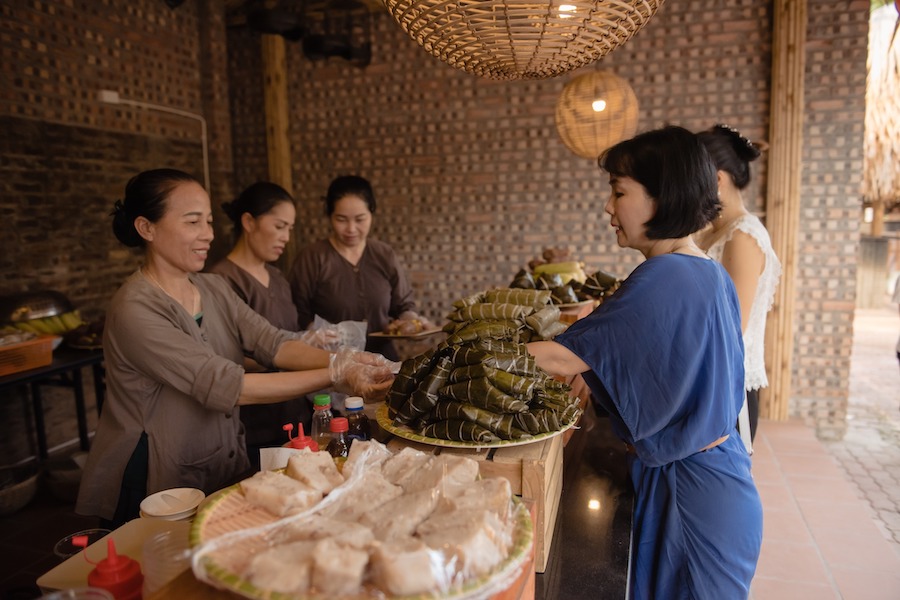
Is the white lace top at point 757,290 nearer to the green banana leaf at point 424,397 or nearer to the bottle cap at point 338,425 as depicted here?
the green banana leaf at point 424,397

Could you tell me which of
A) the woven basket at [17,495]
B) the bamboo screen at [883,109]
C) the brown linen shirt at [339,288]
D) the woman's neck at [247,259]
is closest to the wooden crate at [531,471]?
the woman's neck at [247,259]

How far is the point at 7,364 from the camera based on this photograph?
3.65m

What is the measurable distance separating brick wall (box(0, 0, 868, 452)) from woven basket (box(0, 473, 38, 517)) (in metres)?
1.45

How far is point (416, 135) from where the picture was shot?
6230mm

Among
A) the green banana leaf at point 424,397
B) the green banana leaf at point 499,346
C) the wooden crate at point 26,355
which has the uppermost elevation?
the green banana leaf at point 499,346

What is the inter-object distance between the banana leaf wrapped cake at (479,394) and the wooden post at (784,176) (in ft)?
14.9

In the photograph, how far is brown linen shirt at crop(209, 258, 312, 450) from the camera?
2.80 meters

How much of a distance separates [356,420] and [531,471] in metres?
0.57

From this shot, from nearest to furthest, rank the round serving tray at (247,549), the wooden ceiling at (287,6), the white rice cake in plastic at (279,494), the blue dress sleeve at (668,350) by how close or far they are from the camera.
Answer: the round serving tray at (247,549), the white rice cake in plastic at (279,494), the blue dress sleeve at (668,350), the wooden ceiling at (287,6)

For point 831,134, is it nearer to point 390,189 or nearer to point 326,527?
point 390,189

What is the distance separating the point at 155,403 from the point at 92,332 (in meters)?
2.97

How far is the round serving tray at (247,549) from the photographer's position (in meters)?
0.82

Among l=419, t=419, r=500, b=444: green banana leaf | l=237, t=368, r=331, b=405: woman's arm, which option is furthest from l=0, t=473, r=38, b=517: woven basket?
l=419, t=419, r=500, b=444: green banana leaf

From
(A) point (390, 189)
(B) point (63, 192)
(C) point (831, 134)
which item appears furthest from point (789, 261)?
(B) point (63, 192)
